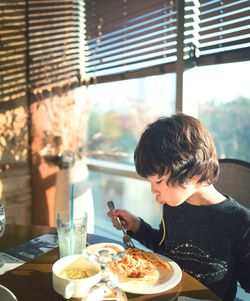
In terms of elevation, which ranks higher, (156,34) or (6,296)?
(156,34)

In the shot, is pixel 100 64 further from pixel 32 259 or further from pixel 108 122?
pixel 32 259

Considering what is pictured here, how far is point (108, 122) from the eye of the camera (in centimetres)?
269

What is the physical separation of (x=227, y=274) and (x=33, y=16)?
2.34 metres

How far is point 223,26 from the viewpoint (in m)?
1.67

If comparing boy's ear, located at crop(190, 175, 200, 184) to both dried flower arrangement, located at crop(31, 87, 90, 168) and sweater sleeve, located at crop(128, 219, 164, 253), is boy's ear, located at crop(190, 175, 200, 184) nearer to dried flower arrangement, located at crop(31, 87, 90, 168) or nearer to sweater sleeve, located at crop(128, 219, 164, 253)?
sweater sleeve, located at crop(128, 219, 164, 253)

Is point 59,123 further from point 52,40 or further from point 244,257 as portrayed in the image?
point 244,257

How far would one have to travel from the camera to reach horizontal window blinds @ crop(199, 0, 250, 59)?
1.59m

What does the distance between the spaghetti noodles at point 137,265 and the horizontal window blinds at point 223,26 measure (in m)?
1.23

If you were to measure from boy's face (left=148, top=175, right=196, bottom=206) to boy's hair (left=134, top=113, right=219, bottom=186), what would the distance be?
16 millimetres

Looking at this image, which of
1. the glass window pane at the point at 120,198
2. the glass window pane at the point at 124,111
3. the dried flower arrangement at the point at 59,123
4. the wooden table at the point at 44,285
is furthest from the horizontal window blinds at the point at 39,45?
the wooden table at the point at 44,285

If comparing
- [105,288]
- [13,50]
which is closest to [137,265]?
[105,288]

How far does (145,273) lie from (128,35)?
1.75 metres

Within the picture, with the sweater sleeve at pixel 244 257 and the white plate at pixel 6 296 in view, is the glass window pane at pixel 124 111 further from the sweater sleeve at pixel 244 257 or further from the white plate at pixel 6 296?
the white plate at pixel 6 296

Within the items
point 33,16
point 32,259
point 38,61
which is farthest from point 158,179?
point 33,16
